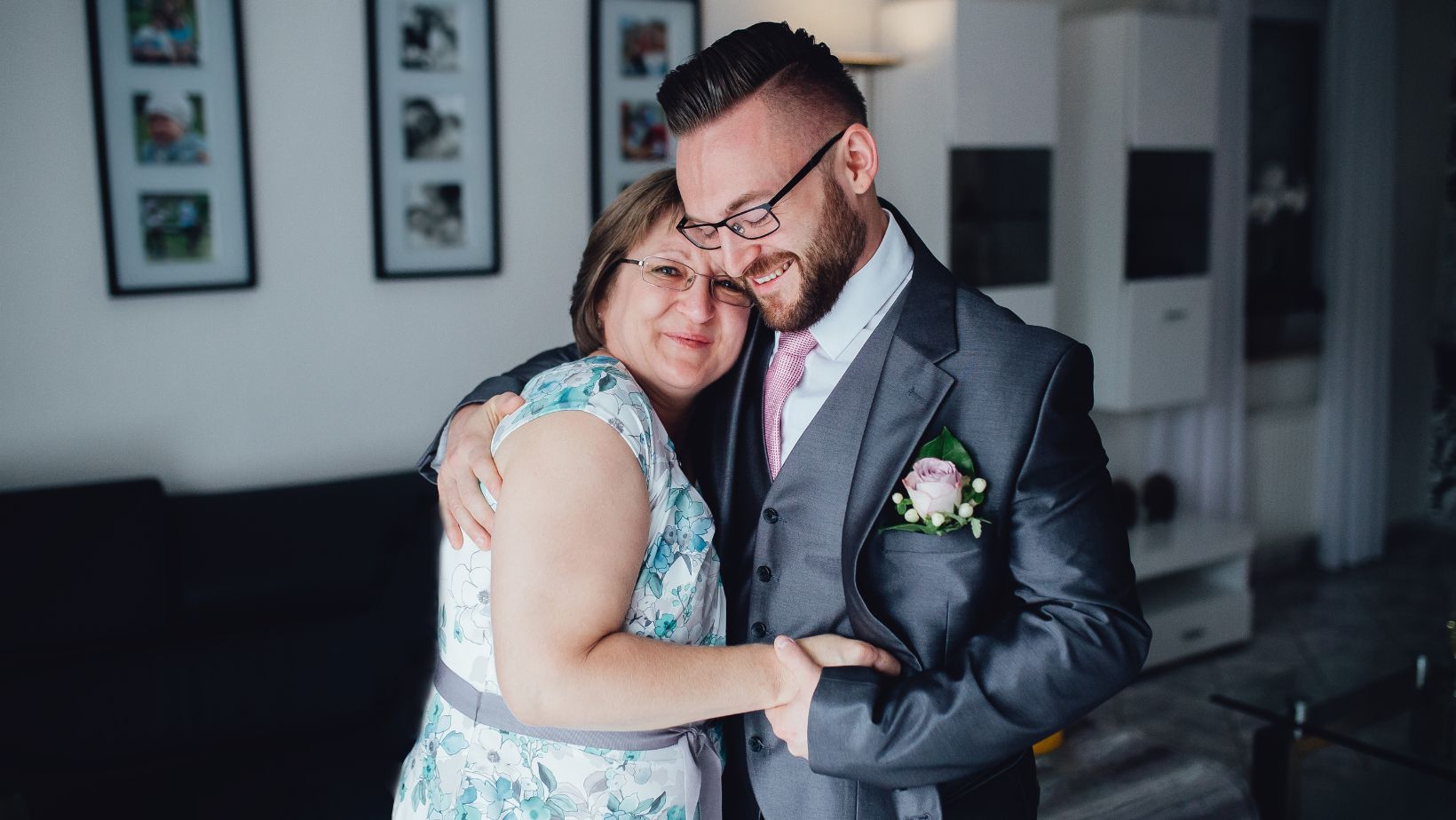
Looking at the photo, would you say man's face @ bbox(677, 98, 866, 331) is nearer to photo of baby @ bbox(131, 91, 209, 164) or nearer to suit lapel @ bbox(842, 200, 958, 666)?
suit lapel @ bbox(842, 200, 958, 666)

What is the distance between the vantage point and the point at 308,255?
3193 mm

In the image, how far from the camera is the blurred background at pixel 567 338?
263cm

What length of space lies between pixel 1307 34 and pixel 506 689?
16.5ft

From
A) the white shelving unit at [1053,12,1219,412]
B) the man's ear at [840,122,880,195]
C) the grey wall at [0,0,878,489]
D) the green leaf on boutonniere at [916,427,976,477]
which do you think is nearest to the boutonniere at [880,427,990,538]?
the green leaf on boutonniere at [916,427,976,477]

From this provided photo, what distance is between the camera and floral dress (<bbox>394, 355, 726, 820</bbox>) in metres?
1.44

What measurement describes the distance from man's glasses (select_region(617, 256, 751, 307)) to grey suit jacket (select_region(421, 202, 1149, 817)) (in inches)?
7.8

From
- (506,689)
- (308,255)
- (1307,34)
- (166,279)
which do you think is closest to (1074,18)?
(1307,34)

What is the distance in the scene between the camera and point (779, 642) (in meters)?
1.45

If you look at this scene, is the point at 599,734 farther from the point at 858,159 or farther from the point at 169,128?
the point at 169,128

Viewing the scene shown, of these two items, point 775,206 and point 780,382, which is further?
point 780,382

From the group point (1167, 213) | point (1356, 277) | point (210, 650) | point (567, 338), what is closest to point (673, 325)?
point (210, 650)

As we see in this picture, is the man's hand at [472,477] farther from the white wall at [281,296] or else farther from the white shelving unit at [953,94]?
the white shelving unit at [953,94]

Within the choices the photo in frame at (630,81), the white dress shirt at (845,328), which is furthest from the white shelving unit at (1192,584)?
the white dress shirt at (845,328)

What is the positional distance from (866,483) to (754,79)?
54 centimetres
